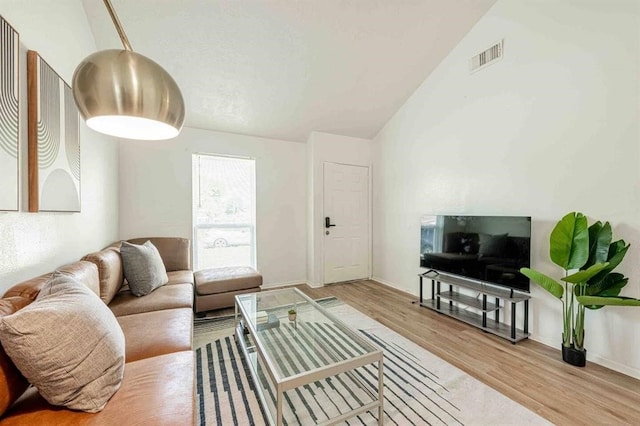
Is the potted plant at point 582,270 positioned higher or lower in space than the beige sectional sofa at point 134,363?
higher

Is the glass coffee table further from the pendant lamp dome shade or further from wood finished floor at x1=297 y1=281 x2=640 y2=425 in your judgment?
the pendant lamp dome shade

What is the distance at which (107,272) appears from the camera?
1.97 meters

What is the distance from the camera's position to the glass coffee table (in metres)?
1.36

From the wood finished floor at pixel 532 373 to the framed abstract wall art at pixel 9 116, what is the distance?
216 cm

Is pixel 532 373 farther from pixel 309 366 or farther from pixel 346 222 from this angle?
pixel 346 222

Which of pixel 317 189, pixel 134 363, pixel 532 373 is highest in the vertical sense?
pixel 317 189

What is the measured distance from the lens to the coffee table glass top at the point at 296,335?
1.52 meters

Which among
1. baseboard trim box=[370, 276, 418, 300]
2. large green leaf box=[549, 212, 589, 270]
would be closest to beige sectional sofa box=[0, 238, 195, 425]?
large green leaf box=[549, 212, 589, 270]

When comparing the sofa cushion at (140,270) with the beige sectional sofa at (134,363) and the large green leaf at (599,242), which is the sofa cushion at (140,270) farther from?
the large green leaf at (599,242)

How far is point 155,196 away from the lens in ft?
11.2

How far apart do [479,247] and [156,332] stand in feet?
9.52

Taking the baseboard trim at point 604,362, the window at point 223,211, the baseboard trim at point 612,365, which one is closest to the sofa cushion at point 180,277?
the window at point 223,211

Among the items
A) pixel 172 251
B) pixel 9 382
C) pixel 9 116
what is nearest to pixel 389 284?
pixel 172 251

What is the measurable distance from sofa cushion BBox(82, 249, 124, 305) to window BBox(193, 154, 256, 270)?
1.48 meters
